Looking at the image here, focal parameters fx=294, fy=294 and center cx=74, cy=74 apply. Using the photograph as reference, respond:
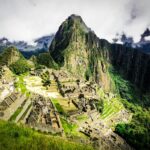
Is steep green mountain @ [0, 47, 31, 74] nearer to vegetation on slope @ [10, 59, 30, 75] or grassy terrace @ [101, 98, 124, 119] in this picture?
vegetation on slope @ [10, 59, 30, 75]

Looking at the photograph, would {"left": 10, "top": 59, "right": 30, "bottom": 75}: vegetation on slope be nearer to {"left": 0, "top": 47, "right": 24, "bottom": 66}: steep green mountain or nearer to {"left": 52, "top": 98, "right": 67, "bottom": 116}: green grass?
{"left": 0, "top": 47, "right": 24, "bottom": 66}: steep green mountain

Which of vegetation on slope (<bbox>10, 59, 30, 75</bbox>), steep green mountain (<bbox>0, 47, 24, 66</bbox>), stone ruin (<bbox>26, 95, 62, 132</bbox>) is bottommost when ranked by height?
stone ruin (<bbox>26, 95, 62, 132</bbox>)

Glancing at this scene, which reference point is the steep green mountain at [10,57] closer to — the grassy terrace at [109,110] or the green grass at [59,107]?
the grassy terrace at [109,110]

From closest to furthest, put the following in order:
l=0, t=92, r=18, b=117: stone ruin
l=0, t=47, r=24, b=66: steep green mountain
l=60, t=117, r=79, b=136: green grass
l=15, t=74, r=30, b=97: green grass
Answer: l=0, t=92, r=18, b=117: stone ruin, l=60, t=117, r=79, b=136: green grass, l=15, t=74, r=30, b=97: green grass, l=0, t=47, r=24, b=66: steep green mountain

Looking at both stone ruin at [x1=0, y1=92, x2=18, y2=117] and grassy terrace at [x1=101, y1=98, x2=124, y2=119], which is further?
grassy terrace at [x1=101, y1=98, x2=124, y2=119]

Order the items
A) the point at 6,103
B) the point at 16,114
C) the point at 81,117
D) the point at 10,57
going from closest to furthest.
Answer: the point at 16,114, the point at 6,103, the point at 81,117, the point at 10,57

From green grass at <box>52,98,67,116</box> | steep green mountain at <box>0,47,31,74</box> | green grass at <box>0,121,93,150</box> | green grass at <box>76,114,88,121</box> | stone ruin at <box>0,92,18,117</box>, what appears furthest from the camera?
steep green mountain at <box>0,47,31,74</box>

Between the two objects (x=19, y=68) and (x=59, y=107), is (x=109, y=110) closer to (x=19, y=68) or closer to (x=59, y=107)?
(x=59, y=107)

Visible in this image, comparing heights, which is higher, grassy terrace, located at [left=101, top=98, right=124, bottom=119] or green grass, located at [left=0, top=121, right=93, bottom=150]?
green grass, located at [left=0, top=121, right=93, bottom=150]

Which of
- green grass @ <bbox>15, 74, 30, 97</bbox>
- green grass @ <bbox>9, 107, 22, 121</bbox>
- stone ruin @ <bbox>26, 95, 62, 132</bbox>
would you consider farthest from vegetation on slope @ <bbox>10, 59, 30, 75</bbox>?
green grass @ <bbox>9, 107, 22, 121</bbox>

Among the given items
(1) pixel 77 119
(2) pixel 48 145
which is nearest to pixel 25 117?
(1) pixel 77 119

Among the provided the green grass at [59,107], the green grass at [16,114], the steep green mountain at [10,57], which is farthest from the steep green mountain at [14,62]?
the green grass at [16,114]

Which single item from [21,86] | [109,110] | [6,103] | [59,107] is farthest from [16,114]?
[109,110]

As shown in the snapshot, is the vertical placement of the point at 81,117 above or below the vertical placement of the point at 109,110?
above
